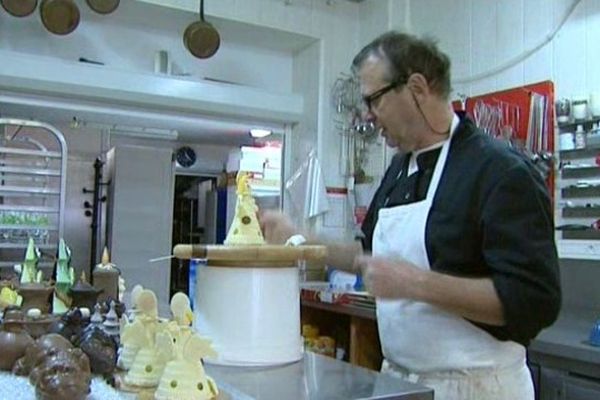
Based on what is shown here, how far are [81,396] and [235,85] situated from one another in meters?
3.16

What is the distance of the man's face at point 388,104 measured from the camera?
138 centimetres

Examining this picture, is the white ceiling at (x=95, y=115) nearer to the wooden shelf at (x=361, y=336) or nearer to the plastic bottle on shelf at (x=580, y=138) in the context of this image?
the wooden shelf at (x=361, y=336)

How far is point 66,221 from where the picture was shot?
4617 millimetres

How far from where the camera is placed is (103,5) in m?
3.27

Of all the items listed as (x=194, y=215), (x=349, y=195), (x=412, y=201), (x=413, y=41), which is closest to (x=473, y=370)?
(x=412, y=201)

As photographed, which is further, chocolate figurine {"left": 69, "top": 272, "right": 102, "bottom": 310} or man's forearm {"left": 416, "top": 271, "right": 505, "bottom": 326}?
chocolate figurine {"left": 69, "top": 272, "right": 102, "bottom": 310}

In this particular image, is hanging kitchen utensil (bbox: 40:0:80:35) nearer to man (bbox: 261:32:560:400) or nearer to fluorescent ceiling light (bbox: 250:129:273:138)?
fluorescent ceiling light (bbox: 250:129:273:138)

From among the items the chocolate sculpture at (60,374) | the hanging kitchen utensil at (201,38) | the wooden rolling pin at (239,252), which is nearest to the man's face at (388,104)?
the wooden rolling pin at (239,252)

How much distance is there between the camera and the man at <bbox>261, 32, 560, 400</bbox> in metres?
1.13

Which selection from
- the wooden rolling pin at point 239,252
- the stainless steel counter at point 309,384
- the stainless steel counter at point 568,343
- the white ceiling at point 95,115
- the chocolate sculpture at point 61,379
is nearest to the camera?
the chocolate sculpture at point 61,379

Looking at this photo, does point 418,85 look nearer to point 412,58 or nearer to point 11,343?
point 412,58

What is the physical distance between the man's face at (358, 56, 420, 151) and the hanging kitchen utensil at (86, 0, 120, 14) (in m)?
2.26

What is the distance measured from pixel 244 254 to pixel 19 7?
2701mm

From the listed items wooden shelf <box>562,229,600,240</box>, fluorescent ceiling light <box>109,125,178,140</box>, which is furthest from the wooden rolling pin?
fluorescent ceiling light <box>109,125,178,140</box>
